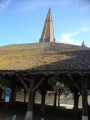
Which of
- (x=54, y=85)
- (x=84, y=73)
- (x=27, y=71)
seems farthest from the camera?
(x=54, y=85)

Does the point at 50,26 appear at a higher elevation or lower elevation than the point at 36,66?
higher

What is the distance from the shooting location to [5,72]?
16344mm

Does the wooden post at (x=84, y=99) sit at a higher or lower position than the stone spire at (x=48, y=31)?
lower

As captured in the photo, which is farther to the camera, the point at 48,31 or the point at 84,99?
the point at 48,31

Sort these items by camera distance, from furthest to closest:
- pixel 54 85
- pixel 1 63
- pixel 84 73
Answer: pixel 54 85 < pixel 1 63 < pixel 84 73

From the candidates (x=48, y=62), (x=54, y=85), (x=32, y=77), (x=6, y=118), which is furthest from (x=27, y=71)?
(x=54, y=85)

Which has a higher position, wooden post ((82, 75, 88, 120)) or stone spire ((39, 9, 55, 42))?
stone spire ((39, 9, 55, 42))

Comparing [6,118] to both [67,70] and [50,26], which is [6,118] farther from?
[50,26]

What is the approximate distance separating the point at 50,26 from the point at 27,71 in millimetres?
48182

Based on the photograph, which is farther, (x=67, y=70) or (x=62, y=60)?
(x=62, y=60)

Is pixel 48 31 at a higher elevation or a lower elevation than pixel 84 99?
higher

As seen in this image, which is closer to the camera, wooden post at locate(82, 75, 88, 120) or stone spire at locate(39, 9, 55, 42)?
wooden post at locate(82, 75, 88, 120)

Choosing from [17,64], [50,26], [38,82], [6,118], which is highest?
[50,26]

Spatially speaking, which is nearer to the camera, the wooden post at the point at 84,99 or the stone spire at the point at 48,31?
the wooden post at the point at 84,99
